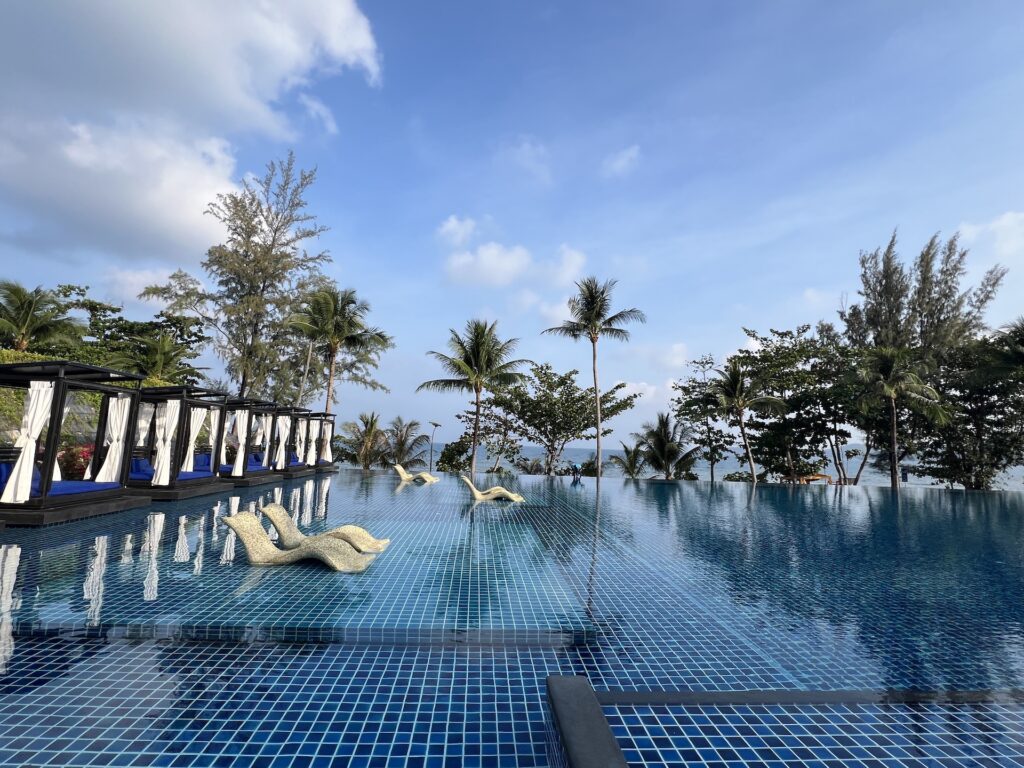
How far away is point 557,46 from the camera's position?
1128 centimetres

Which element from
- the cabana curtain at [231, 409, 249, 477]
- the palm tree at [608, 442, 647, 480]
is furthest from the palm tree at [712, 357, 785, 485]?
the cabana curtain at [231, 409, 249, 477]

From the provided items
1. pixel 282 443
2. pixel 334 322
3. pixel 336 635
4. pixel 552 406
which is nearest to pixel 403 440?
pixel 334 322

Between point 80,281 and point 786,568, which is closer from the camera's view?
point 786,568

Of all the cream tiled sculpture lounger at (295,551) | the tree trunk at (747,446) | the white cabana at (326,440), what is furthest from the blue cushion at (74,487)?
the tree trunk at (747,446)

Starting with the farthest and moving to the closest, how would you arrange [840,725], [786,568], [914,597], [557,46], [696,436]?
[696,436] → [557,46] → [786,568] → [914,597] → [840,725]

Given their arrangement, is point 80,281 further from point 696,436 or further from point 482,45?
point 696,436

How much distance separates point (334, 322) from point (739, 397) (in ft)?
50.5

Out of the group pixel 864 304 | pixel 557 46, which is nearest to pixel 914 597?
pixel 557 46

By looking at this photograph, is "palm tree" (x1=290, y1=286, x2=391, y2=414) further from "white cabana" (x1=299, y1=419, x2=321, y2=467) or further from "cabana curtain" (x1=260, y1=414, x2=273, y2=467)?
"cabana curtain" (x1=260, y1=414, x2=273, y2=467)

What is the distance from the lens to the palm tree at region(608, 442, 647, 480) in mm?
21797

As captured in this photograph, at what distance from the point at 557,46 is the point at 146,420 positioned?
1199 centimetres

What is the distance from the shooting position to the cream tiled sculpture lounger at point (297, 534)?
5.43m

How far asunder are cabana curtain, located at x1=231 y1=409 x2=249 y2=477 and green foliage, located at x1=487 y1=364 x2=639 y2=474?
34.6ft

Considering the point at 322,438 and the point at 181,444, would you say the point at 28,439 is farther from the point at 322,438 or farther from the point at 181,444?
the point at 322,438
